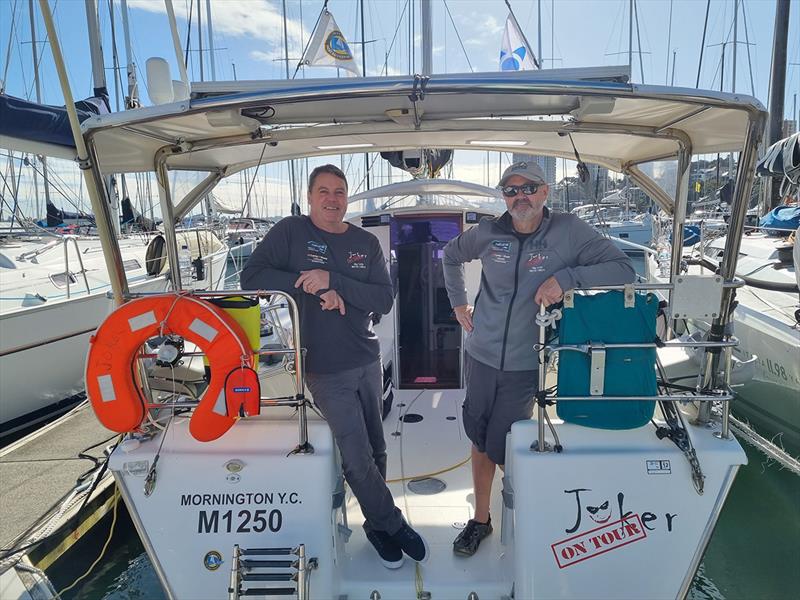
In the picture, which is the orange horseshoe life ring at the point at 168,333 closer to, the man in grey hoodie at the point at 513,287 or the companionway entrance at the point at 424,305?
the man in grey hoodie at the point at 513,287

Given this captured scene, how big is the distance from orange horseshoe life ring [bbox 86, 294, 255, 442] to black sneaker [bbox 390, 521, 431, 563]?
92cm

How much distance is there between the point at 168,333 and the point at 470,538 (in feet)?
5.30

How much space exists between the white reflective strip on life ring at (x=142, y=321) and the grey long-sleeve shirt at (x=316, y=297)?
0.37 metres

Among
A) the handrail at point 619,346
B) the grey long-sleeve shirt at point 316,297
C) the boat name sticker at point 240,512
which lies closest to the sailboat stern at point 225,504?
the boat name sticker at point 240,512

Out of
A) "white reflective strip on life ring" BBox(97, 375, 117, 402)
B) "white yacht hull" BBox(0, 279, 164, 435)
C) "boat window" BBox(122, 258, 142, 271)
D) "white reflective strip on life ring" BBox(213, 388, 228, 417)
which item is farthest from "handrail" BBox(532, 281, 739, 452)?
"boat window" BBox(122, 258, 142, 271)

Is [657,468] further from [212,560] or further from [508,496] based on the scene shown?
[212,560]

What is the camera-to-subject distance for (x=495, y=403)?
8.16 ft

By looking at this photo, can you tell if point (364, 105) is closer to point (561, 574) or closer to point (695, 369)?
point (561, 574)

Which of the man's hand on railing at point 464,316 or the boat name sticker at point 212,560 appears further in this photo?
the man's hand on railing at point 464,316

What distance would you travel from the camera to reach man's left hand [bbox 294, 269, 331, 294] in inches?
83.4

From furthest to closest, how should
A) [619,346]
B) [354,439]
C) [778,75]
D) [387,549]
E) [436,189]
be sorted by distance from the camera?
1. [778,75]
2. [436,189]
3. [387,549]
4. [354,439]
5. [619,346]

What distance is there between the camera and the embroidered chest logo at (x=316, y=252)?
2.32 m

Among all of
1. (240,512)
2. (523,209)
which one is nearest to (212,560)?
(240,512)

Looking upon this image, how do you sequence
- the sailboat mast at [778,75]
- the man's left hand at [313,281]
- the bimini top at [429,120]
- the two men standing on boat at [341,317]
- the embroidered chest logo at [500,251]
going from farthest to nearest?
1. the sailboat mast at [778,75]
2. the embroidered chest logo at [500,251]
3. the two men standing on boat at [341,317]
4. the man's left hand at [313,281]
5. the bimini top at [429,120]
